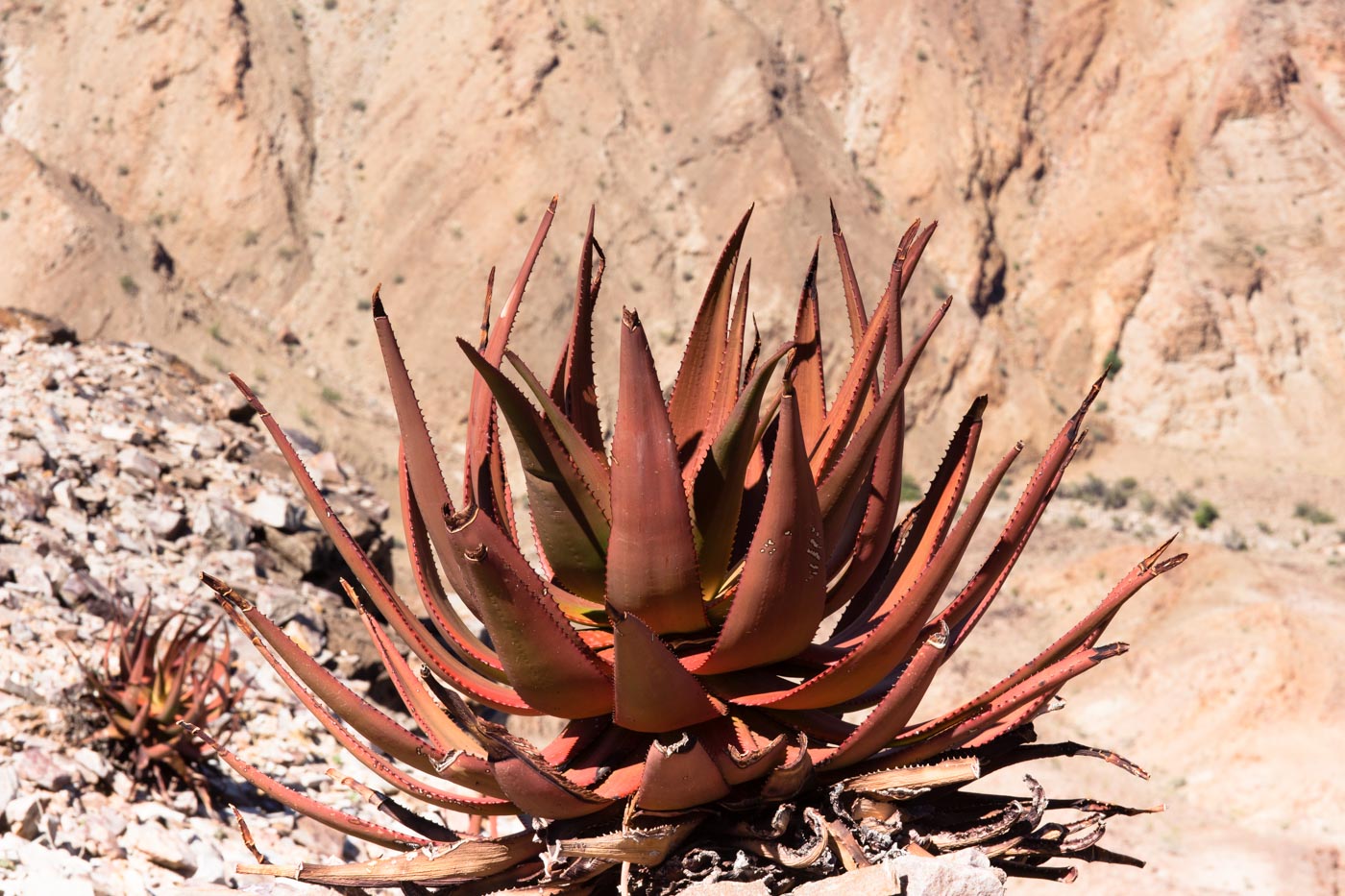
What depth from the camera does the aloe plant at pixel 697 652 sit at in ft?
6.43

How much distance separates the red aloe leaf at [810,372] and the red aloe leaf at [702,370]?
0.57 ft

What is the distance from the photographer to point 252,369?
25250mm

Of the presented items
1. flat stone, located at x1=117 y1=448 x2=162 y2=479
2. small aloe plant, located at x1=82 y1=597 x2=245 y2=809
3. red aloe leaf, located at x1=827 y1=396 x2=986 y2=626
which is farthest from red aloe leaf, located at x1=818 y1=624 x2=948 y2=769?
flat stone, located at x1=117 y1=448 x2=162 y2=479

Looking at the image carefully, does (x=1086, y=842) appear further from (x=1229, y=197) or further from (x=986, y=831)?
(x=1229, y=197)

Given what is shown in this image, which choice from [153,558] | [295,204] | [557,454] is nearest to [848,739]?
[557,454]

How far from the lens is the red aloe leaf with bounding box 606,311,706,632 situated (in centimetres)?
192

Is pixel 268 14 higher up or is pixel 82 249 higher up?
pixel 268 14

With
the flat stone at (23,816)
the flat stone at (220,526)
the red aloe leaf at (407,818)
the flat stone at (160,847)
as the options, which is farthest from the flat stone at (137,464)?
the red aloe leaf at (407,818)

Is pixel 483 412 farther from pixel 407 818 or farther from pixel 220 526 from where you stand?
pixel 220 526

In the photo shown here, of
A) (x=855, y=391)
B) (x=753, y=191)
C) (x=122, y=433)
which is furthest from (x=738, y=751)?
(x=753, y=191)

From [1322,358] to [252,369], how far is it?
28.3m

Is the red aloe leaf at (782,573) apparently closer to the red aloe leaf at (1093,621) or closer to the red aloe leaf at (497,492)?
the red aloe leaf at (1093,621)

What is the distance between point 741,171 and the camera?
31.6 metres

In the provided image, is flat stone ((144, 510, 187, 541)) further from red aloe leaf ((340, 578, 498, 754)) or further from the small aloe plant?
red aloe leaf ((340, 578, 498, 754))
